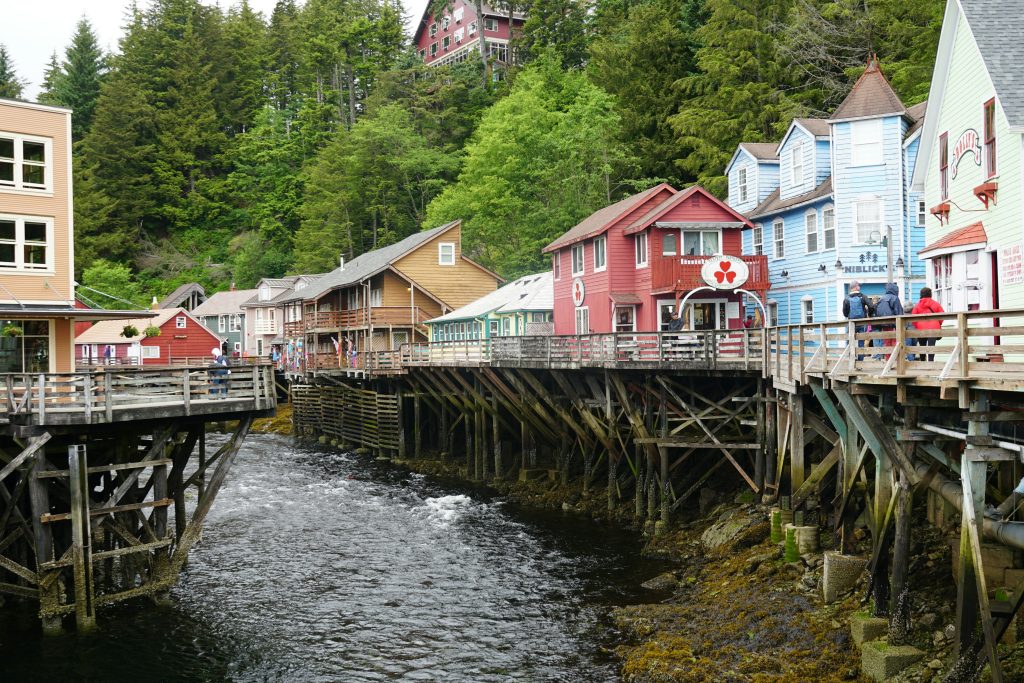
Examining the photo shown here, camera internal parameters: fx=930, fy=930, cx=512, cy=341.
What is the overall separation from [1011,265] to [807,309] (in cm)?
1769

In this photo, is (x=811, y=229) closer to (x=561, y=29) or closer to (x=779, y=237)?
(x=779, y=237)

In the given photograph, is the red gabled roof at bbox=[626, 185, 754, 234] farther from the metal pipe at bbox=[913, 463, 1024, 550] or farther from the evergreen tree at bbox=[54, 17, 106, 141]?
the evergreen tree at bbox=[54, 17, 106, 141]

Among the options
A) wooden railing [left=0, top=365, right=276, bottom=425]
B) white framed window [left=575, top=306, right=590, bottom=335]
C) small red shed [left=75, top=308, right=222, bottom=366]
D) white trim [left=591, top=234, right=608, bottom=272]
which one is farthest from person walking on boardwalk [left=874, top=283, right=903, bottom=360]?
small red shed [left=75, top=308, right=222, bottom=366]

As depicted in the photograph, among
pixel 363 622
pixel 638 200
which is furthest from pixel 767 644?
pixel 638 200

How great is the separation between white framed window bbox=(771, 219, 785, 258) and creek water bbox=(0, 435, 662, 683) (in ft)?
50.4

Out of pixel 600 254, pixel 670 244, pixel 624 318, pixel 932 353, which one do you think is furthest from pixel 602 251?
pixel 932 353

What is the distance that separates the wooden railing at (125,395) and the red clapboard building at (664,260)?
15.1 meters

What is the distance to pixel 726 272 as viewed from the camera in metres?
27.9

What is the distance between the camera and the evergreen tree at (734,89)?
159ft

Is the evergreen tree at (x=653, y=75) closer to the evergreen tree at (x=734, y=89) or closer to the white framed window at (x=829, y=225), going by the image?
the evergreen tree at (x=734, y=89)

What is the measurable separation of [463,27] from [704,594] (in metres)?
78.8

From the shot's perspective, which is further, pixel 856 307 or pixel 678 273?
pixel 678 273

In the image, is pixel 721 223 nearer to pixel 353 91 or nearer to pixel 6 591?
pixel 6 591

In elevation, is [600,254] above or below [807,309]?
above
